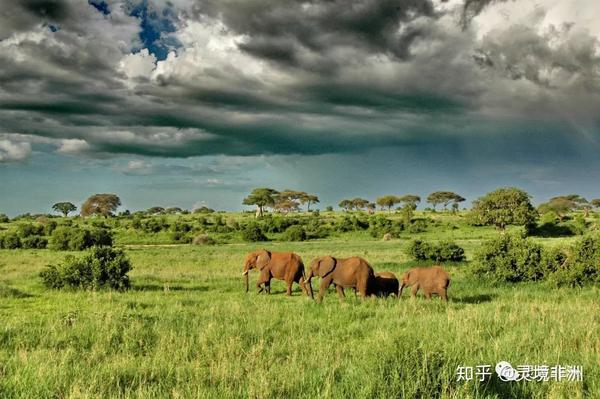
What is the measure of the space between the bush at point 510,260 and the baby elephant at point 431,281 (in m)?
6.70

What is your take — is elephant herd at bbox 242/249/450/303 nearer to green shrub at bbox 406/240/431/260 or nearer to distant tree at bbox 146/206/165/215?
green shrub at bbox 406/240/431/260

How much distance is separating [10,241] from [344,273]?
4905 cm

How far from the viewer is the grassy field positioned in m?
5.87

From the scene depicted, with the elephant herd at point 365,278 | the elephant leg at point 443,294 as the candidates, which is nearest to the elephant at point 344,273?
the elephant herd at point 365,278

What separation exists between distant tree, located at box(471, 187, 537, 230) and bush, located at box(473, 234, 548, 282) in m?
53.2

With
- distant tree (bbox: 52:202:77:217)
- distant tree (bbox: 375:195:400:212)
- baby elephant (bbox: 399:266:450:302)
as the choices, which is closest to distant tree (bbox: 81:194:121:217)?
distant tree (bbox: 52:202:77:217)

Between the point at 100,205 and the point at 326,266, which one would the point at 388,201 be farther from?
the point at 326,266

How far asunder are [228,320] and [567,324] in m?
7.29

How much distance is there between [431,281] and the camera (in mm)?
14578

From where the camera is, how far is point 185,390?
599cm

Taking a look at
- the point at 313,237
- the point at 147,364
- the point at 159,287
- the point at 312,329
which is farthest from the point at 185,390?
the point at 313,237

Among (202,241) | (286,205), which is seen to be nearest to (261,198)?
(286,205)

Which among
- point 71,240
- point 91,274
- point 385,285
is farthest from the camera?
point 71,240

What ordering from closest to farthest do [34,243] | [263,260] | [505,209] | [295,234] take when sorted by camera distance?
[263,260], [34,243], [295,234], [505,209]
